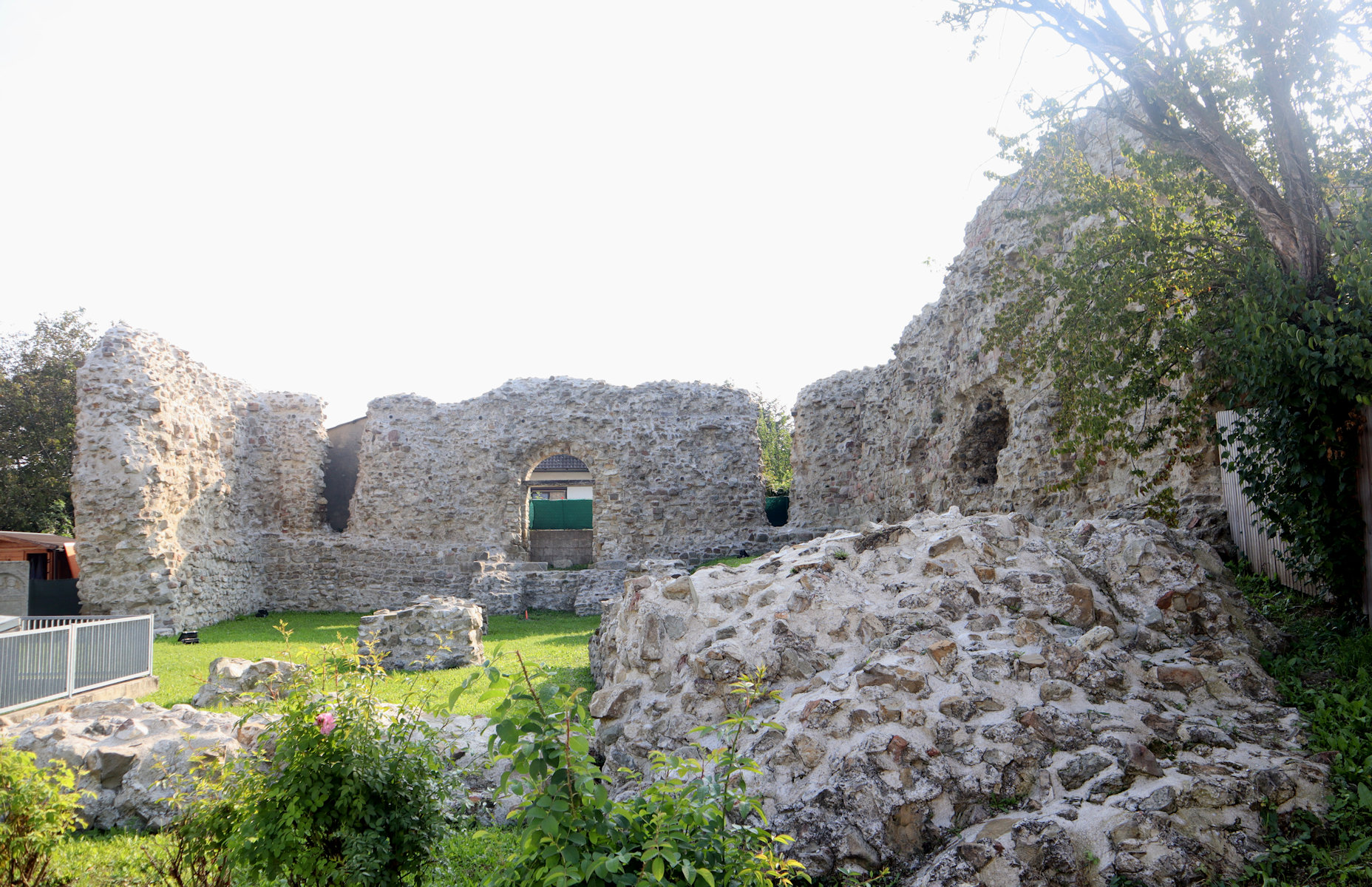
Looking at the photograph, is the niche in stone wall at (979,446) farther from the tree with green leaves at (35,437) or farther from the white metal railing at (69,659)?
the tree with green leaves at (35,437)

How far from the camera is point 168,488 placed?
52.3 ft

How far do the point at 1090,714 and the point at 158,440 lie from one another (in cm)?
1779

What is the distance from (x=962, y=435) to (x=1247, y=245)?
6965mm

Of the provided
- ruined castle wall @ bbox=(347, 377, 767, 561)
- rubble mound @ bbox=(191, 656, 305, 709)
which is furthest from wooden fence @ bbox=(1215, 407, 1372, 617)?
ruined castle wall @ bbox=(347, 377, 767, 561)

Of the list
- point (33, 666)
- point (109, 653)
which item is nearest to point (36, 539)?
point (109, 653)

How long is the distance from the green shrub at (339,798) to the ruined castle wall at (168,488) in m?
14.8

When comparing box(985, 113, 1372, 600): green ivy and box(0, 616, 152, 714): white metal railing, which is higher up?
box(985, 113, 1372, 600): green ivy

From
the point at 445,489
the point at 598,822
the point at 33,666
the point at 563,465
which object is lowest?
the point at 33,666

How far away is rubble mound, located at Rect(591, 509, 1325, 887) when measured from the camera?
3.54 metres

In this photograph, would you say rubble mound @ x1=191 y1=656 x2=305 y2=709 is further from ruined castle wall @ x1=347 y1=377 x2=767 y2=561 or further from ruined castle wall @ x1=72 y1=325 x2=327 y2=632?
ruined castle wall @ x1=347 y1=377 x2=767 y2=561

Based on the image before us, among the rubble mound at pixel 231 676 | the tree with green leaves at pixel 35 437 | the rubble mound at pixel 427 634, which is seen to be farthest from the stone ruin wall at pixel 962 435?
the tree with green leaves at pixel 35 437

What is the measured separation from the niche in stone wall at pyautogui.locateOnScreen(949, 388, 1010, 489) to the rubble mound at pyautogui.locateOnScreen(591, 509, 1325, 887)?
6102 mm

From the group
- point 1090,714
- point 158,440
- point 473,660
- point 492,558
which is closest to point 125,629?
point 473,660

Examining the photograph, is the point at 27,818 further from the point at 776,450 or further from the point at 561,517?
the point at 776,450
